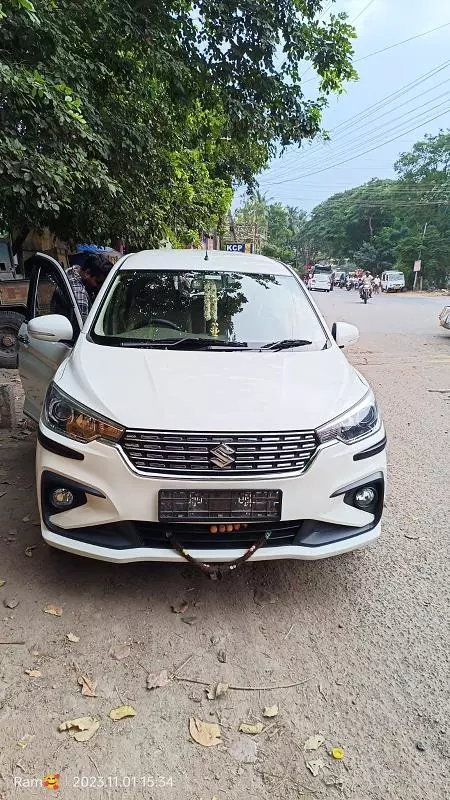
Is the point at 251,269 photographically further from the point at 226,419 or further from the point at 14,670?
→ the point at 14,670

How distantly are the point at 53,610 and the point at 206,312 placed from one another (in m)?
2.05

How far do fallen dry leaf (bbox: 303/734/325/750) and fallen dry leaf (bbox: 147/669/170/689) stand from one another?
601 mm

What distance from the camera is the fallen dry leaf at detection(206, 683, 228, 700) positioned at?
2.15m

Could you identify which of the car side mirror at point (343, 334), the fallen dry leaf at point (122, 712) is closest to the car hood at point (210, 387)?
the car side mirror at point (343, 334)

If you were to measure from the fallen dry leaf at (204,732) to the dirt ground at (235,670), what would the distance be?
0.03m

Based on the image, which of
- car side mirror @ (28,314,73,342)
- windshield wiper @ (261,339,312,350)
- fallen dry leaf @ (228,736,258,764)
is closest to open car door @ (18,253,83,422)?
car side mirror @ (28,314,73,342)

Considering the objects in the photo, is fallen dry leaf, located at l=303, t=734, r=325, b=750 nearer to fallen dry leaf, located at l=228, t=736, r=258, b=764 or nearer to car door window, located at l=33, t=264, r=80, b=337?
fallen dry leaf, located at l=228, t=736, r=258, b=764

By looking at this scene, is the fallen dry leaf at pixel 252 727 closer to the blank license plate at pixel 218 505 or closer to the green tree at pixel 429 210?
the blank license plate at pixel 218 505

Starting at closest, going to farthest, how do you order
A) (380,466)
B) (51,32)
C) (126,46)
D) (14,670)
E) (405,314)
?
(14,670) → (380,466) → (51,32) → (126,46) → (405,314)

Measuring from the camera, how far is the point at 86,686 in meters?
2.17

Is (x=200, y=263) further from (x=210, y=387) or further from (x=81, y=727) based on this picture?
(x=81, y=727)

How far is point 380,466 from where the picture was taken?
2744mm

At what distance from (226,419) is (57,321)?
1.59m

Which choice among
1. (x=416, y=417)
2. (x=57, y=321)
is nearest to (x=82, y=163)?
(x=57, y=321)
